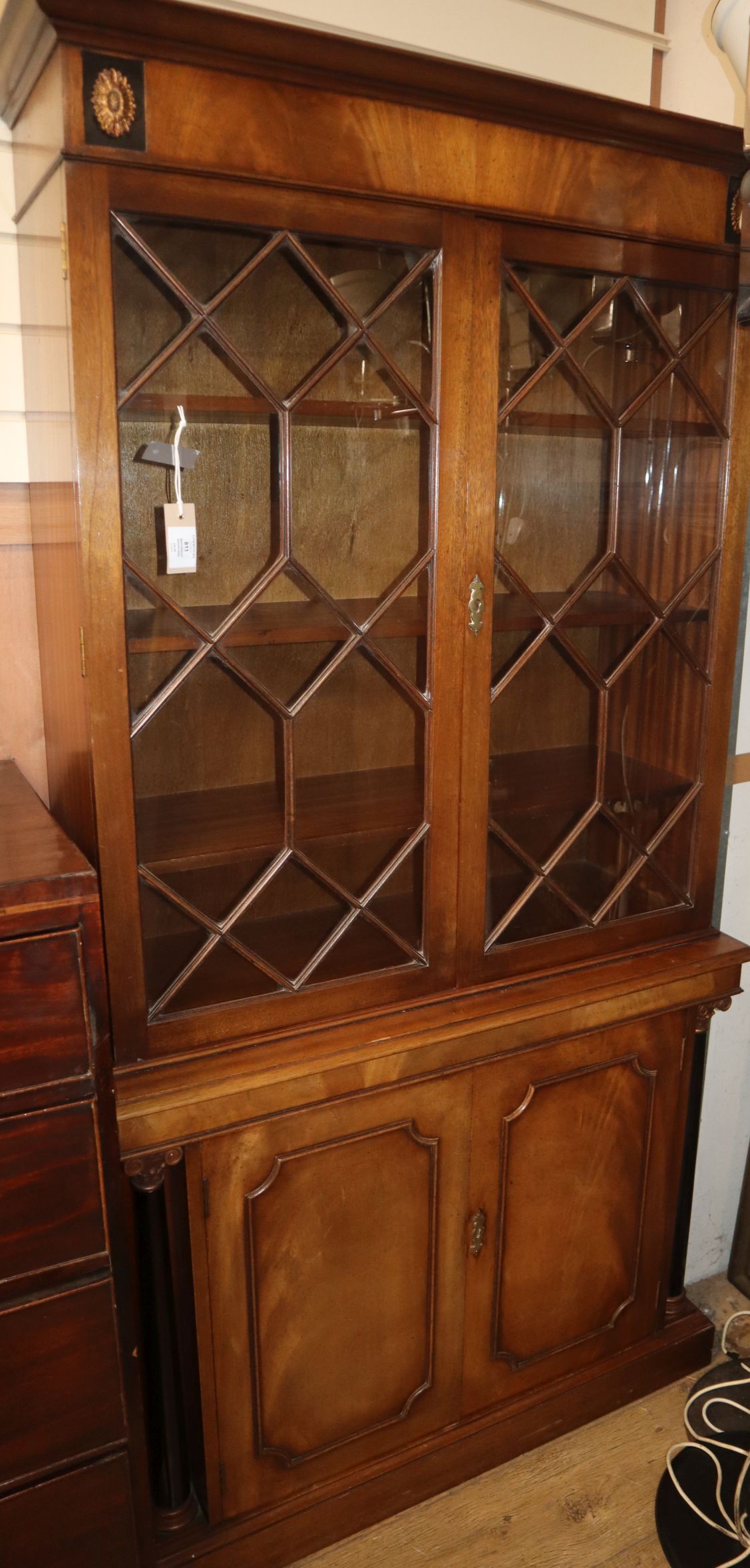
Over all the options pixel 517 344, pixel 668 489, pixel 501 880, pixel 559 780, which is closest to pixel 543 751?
pixel 559 780

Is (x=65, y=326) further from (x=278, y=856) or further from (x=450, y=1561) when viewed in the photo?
(x=450, y=1561)

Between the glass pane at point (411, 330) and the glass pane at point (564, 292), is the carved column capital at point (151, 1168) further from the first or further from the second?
the glass pane at point (564, 292)

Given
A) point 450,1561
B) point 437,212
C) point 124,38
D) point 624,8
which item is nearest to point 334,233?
point 437,212

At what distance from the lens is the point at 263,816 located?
4.23 feet

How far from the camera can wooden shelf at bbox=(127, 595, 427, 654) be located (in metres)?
1.14

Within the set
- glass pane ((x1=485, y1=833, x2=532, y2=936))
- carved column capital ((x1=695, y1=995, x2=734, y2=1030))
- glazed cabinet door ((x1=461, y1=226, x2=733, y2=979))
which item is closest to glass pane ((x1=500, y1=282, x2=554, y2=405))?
glazed cabinet door ((x1=461, y1=226, x2=733, y2=979))

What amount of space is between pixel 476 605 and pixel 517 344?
318 mm

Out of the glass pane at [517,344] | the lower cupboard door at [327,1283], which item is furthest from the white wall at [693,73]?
the lower cupboard door at [327,1283]

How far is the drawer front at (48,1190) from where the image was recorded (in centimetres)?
105

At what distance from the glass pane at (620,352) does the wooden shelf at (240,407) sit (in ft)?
0.90

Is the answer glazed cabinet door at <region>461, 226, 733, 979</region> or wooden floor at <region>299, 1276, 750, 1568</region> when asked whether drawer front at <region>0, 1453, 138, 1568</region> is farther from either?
glazed cabinet door at <region>461, 226, 733, 979</region>

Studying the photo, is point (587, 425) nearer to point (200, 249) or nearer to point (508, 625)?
point (508, 625)

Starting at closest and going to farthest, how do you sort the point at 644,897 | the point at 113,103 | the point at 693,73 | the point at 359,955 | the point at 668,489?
the point at 113,103 → the point at 359,955 → the point at 668,489 → the point at 644,897 → the point at 693,73

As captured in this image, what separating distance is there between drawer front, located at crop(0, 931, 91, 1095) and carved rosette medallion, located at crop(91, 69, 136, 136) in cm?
77
